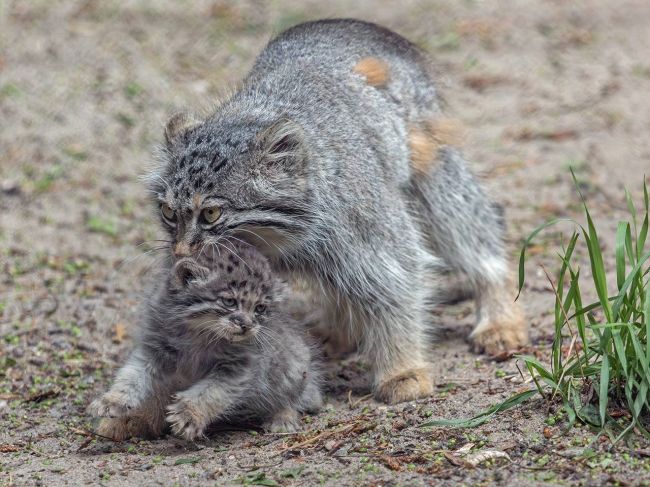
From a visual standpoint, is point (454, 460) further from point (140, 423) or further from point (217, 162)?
point (217, 162)

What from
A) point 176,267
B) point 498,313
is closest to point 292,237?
point 176,267

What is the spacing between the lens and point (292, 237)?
578 centimetres

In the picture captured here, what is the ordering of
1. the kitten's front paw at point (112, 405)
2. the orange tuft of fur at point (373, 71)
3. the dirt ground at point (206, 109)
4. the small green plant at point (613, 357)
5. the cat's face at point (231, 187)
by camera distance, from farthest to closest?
the orange tuft of fur at point (373, 71), the cat's face at point (231, 187), the kitten's front paw at point (112, 405), the dirt ground at point (206, 109), the small green plant at point (613, 357)

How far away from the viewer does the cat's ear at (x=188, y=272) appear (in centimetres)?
520

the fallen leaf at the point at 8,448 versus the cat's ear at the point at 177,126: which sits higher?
the cat's ear at the point at 177,126

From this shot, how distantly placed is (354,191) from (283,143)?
0.58 meters

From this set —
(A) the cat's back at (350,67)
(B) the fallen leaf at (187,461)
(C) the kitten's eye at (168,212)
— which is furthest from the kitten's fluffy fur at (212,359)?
(A) the cat's back at (350,67)

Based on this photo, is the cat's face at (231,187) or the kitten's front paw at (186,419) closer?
the kitten's front paw at (186,419)

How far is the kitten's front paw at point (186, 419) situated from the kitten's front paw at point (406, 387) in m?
1.31

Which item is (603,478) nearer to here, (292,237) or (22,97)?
(292,237)

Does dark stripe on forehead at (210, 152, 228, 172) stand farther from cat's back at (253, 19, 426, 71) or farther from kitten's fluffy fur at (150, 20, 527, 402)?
cat's back at (253, 19, 426, 71)

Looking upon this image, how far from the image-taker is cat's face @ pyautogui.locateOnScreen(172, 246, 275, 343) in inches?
203

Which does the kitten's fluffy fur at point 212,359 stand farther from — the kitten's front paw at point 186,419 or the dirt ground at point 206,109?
the dirt ground at point 206,109

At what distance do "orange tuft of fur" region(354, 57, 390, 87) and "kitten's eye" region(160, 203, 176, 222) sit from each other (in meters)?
1.78
